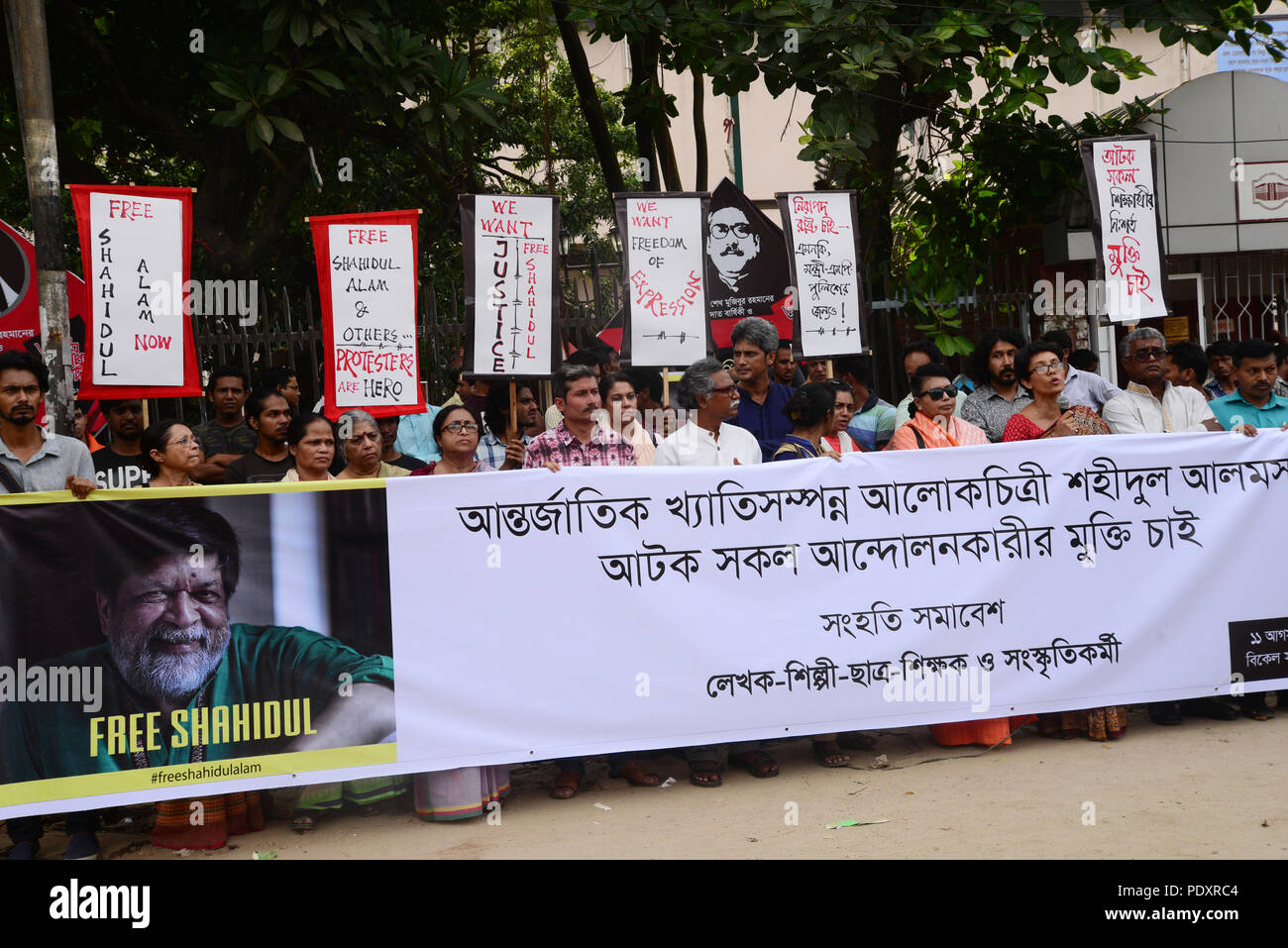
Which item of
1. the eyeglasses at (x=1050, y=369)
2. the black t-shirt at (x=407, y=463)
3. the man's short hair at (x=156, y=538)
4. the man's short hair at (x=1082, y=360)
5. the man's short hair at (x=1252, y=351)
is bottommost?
the man's short hair at (x=156, y=538)

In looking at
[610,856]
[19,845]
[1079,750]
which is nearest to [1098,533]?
[1079,750]

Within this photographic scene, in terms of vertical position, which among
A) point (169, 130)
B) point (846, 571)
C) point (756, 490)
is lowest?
point (846, 571)

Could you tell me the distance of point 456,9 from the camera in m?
13.2

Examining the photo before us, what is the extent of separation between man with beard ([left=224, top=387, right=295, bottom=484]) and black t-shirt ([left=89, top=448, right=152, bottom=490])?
21.5 inches

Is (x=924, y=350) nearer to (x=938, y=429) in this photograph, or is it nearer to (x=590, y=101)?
(x=938, y=429)

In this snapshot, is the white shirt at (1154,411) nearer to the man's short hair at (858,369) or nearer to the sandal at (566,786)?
the man's short hair at (858,369)

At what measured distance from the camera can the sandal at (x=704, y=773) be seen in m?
5.54

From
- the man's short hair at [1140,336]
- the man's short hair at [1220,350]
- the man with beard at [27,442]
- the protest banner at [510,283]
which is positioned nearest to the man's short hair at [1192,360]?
the man's short hair at [1220,350]

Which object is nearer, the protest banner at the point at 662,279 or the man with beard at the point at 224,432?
the man with beard at the point at 224,432

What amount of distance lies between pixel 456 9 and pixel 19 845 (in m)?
10.4

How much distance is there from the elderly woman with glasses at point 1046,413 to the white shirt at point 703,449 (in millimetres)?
1321

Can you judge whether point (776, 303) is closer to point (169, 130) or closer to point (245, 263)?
point (245, 263)
